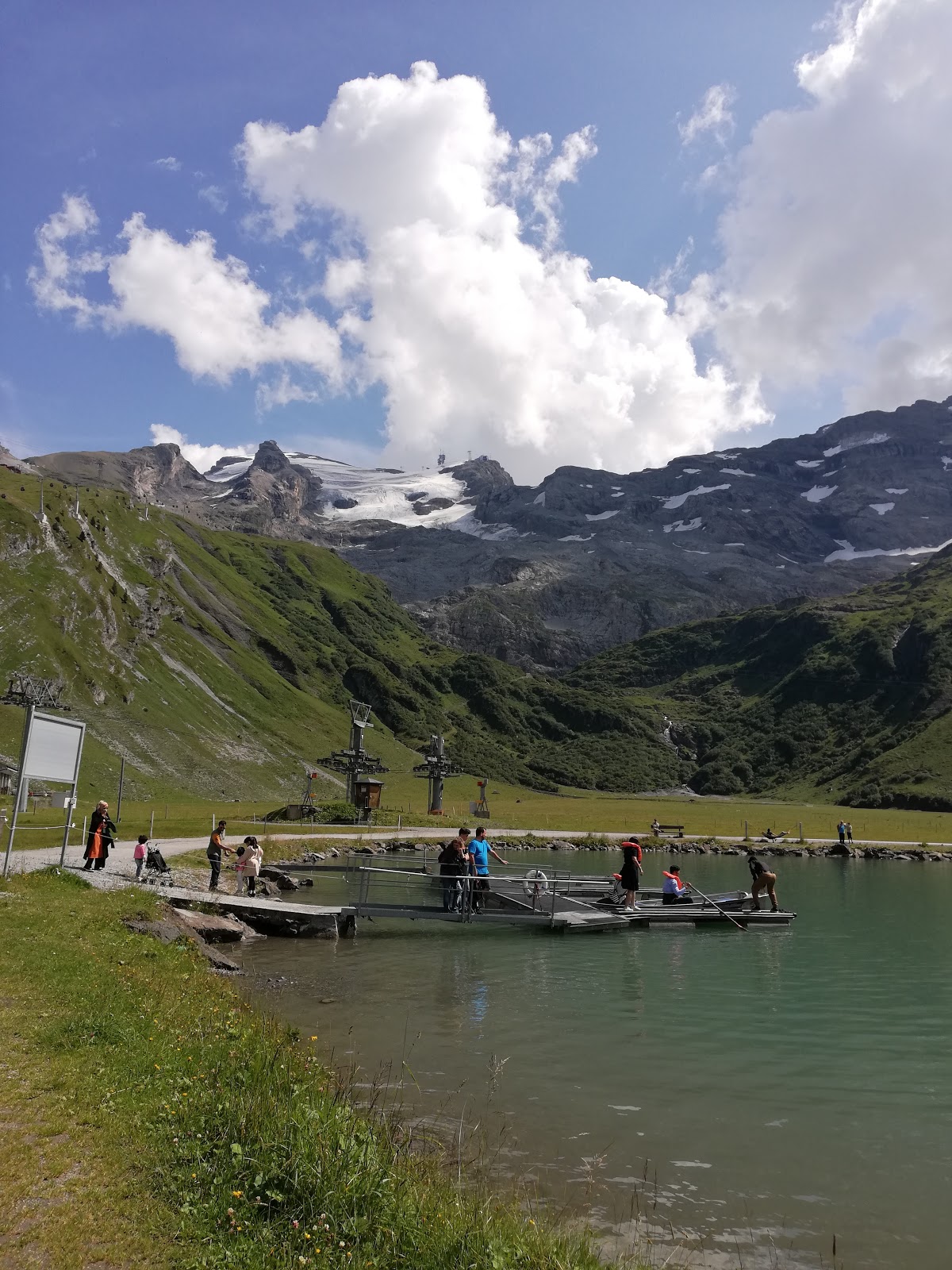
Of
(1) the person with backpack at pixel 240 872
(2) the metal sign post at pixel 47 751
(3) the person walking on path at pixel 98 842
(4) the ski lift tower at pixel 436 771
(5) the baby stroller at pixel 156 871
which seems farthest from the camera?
(4) the ski lift tower at pixel 436 771

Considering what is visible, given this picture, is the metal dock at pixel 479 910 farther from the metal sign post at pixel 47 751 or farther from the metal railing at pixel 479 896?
the metal sign post at pixel 47 751

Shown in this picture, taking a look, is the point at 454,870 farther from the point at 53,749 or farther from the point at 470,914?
the point at 53,749

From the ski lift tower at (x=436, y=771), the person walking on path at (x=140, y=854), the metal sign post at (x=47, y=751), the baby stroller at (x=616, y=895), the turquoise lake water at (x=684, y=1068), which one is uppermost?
the ski lift tower at (x=436, y=771)

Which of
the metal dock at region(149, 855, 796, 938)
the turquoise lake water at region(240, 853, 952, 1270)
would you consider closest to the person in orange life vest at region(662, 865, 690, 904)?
the metal dock at region(149, 855, 796, 938)

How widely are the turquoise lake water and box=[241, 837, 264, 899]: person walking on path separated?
17.2 feet

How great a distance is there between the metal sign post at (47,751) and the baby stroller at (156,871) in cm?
536

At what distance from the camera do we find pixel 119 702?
11525 cm

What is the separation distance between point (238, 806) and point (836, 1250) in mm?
87501

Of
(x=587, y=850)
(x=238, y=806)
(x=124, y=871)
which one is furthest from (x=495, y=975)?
(x=238, y=806)

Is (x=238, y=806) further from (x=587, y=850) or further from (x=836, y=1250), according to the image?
(x=836, y=1250)

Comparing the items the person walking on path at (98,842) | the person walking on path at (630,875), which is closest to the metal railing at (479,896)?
the person walking on path at (630,875)

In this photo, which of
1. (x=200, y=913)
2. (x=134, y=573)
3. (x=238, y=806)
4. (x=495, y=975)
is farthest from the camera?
(x=134, y=573)

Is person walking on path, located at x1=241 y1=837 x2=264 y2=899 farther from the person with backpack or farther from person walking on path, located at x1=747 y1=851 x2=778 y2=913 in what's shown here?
person walking on path, located at x1=747 y1=851 x2=778 y2=913

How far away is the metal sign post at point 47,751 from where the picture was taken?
24719 mm
